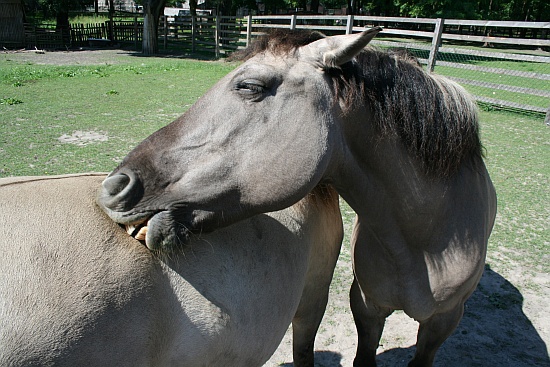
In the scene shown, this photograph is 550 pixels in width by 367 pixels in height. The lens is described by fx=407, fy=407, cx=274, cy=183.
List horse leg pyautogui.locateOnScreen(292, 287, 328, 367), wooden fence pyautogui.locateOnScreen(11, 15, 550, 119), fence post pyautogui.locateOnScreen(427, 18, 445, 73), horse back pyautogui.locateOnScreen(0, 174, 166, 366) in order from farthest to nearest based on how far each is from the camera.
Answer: fence post pyautogui.locateOnScreen(427, 18, 445, 73)
wooden fence pyautogui.locateOnScreen(11, 15, 550, 119)
horse leg pyautogui.locateOnScreen(292, 287, 328, 367)
horse back pyautogui.locateOnScreen(0, 174, 166, 366)

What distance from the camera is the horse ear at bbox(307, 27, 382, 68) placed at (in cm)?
158

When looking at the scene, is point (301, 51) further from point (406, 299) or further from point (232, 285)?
point (406, 299)

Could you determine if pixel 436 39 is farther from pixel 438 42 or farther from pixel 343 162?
pixel 343 162

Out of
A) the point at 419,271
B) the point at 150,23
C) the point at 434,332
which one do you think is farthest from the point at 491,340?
the point at 150,23

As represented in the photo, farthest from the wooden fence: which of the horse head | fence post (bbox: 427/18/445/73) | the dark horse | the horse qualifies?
the horse

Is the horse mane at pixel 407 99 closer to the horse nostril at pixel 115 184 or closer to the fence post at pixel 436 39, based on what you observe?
the horse nostril at pixel 115 184

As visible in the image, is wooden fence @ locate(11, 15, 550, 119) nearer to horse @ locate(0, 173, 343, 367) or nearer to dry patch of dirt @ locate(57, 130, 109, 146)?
dry patch of dirt @ locate(57, 130, 109, 146)

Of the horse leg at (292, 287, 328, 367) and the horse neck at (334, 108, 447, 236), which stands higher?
the horse neck at (334, 108, 447, 236)

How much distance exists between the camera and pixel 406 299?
87.6 inches

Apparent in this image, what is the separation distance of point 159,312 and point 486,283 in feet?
11.5

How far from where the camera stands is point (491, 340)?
3236mm

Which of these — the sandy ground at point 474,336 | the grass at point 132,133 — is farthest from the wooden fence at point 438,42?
the sandy ground at point 474,336

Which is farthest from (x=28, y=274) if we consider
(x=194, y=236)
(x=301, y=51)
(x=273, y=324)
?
(x=301, y=51)

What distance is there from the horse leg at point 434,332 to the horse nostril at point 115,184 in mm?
1913
